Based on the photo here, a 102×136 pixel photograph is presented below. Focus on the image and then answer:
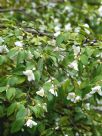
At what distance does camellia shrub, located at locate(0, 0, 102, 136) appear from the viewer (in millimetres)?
2480

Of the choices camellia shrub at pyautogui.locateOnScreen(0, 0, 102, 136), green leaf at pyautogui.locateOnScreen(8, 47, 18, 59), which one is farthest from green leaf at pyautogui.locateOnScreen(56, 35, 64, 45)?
green leaf at pyautogui.locateOnScreen(8, 47, 18, 59)

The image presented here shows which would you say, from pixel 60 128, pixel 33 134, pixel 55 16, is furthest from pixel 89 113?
pixel 55 16

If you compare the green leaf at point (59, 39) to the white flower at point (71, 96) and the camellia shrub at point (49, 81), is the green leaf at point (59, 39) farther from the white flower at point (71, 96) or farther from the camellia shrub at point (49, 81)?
the white flower at point (71, 96)

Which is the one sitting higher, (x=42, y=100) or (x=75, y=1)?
(x=75, y=1)

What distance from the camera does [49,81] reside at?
Answer: 2.52 meters

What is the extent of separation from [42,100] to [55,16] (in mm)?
2793

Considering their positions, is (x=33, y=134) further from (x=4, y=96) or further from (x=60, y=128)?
(x=4, y=96)

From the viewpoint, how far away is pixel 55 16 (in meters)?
5.21

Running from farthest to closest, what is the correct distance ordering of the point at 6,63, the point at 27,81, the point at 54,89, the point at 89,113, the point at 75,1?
the point at 75,1
the point at 89,113
the point at 6,63
the point at 27,81
the point at 54,89

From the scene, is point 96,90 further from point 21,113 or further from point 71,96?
point 21,113

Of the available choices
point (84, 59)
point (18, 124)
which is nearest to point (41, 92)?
point (18, 124)

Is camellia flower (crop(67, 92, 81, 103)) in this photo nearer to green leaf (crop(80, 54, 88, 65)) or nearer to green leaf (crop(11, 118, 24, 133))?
green leaf (crop(80, 54, 88, 65))

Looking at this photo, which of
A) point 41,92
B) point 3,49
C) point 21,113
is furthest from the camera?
point 3,49

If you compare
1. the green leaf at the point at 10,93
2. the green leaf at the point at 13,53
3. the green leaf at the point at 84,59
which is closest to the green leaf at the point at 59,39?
the green leaf at the point at 84,59
